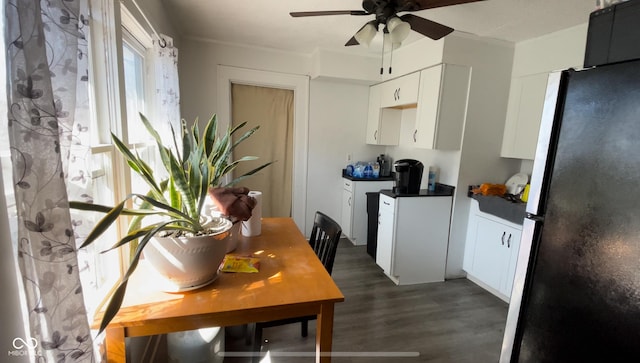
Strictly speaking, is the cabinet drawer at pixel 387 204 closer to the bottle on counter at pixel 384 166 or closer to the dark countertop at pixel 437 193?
the dark countertop at pixel 437 193

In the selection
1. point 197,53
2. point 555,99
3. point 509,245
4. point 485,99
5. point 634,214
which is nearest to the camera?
point 634,214

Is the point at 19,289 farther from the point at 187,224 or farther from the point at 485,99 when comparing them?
the point at 485,99

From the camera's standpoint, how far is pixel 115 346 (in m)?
0.87

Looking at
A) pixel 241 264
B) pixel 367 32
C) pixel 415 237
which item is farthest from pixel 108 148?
pixel 415 237

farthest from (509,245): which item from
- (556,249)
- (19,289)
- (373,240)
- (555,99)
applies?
(19,289)

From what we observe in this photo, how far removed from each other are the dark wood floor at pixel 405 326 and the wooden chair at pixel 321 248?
0.78ft

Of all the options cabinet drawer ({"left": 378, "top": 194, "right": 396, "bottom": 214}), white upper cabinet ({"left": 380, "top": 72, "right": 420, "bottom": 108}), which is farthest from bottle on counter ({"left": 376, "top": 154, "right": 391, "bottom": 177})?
cabinet drawer ({"left": 378, "top": 194, "right": 396, "bottom": 214})

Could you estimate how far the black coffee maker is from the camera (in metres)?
2.60

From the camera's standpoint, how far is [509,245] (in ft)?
7.54

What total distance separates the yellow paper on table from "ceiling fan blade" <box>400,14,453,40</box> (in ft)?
5.20

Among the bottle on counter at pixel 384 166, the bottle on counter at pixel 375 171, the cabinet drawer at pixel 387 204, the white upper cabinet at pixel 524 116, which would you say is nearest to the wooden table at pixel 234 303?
the cabinet drawer at pixel 387 204

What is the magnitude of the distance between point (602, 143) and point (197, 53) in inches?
131

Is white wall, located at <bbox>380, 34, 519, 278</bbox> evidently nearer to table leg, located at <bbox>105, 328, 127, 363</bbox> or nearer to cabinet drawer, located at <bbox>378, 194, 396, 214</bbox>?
cabinet drawer, located at <bbox>378, 194, 396, 214</bbox>

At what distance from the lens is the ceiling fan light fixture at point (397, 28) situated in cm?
157
